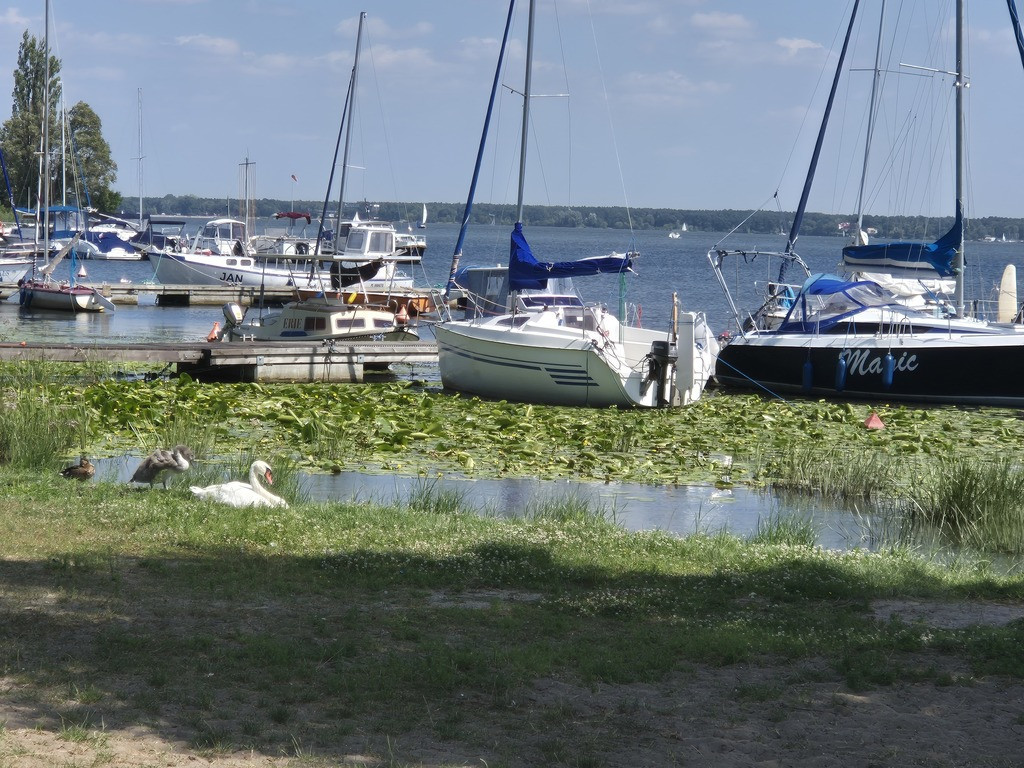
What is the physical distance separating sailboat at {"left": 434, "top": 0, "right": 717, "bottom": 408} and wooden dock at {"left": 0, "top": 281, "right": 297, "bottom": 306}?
26.1 metres

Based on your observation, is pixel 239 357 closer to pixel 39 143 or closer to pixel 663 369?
pixel 663 369

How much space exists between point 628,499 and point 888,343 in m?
13.3

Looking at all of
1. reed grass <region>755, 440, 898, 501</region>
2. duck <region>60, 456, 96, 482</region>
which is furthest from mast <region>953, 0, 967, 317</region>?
duck <region>60, 456, 96, 482</region>

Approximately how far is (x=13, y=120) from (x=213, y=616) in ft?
340

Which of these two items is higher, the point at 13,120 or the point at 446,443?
the point at 13,120

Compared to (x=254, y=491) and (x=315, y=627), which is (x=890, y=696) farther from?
(x=254, y=491)

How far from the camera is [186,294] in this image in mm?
51969

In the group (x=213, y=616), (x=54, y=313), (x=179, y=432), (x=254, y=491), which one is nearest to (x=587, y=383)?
(x=179, y=432)

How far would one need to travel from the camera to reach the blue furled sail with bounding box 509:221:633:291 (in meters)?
24.2

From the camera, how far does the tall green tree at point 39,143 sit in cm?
9119

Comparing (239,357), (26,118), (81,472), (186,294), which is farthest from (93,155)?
(81,472)

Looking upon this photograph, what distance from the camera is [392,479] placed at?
573 inches

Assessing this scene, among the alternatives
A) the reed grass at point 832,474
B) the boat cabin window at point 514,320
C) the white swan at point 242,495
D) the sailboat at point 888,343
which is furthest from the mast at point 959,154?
the white swan at point 242,495

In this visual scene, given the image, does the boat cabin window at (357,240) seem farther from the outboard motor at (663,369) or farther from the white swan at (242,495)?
the white swan at (242,495)
